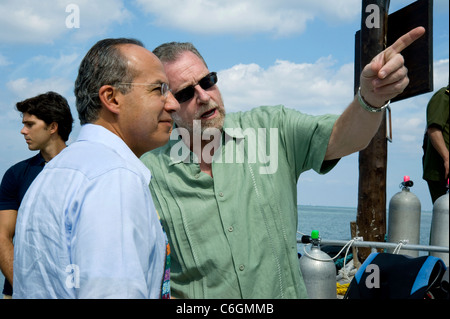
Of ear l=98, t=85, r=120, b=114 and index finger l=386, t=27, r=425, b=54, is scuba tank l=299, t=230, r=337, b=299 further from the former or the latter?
ear l=98, t=85, r=120, b=114

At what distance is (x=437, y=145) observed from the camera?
5.02m

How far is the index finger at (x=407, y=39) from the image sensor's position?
188 cm

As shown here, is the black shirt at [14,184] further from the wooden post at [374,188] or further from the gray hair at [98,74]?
the wooden post at [374,188]

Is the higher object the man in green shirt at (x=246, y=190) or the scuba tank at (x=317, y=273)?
the man in green shirt at (x=246, y=190)

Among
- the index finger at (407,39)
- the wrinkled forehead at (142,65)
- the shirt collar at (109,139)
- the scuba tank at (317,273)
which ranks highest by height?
the index finger at (407,39)

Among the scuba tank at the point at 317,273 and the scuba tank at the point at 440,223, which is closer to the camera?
the scuba tank at the point at 317,273

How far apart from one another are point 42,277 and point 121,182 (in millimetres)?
371

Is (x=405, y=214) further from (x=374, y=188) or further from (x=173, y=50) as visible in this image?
(x=173, y=50)

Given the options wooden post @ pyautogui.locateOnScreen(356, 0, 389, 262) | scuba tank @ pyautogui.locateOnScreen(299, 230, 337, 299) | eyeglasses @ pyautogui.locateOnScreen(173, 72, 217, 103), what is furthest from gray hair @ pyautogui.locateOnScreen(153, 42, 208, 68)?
wooden post @ pyautogui.locateOnScreen(356, 0, 389, 262)

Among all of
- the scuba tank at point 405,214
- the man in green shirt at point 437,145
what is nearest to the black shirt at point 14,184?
the man in green shirt at point 437,145

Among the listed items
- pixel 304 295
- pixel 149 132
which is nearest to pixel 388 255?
pixel 304 295

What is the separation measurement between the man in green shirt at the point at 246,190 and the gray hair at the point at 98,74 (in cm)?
83

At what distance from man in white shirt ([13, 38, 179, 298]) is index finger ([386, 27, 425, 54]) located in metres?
1.03
